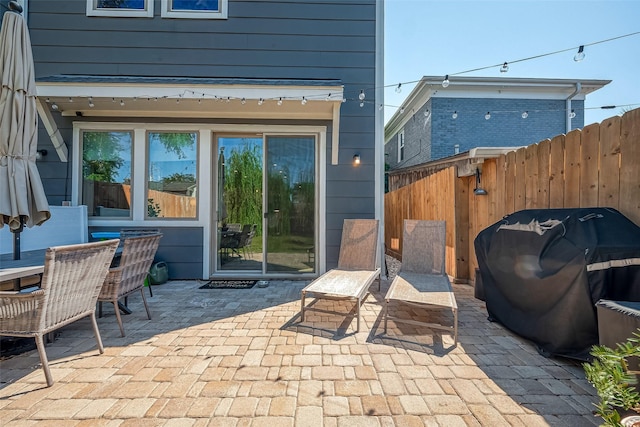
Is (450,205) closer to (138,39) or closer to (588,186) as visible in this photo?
(588,186)

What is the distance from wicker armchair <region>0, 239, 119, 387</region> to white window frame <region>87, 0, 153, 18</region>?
4.54 metres

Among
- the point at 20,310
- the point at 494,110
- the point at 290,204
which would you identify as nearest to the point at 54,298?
the point at 20,310

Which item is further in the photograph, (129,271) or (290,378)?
(129,271)

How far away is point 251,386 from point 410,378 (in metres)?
1.16

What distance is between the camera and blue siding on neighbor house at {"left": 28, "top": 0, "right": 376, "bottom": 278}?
16.0ft

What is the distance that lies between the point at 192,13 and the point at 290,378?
5.70m

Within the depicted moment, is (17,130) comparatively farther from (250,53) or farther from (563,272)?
(563,272)

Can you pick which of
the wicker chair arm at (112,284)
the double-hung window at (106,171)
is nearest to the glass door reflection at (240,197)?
the double-hung window at (106,171)

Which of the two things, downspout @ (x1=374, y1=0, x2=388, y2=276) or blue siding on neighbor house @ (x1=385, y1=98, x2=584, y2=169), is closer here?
downspout @ (x1=374, y1=0, x2=388, y2=276)

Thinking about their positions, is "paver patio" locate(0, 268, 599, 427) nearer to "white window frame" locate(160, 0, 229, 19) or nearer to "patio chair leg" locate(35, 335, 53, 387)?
"patio chair leg" locate(35, 335, 53, 387)

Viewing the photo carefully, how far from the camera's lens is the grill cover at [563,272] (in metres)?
2.12

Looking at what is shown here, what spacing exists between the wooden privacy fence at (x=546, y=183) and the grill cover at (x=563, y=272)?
29 cm

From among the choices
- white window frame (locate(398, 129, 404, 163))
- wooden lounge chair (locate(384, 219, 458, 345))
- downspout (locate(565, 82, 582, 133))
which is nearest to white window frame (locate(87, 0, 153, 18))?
wooden lounge chair (locate(384, 219, 458, 345))

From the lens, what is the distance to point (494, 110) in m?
9.98
